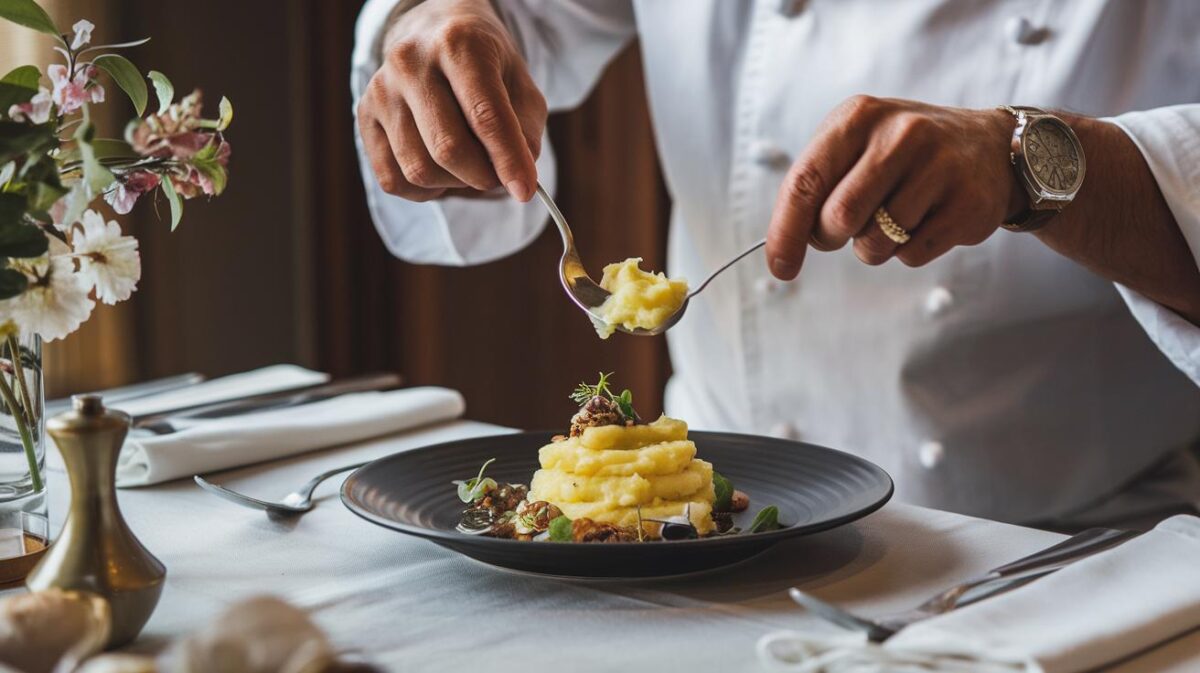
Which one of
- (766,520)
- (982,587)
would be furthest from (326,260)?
(982,587)

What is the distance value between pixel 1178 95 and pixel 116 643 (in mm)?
1402

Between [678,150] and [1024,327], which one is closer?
[1024,327]

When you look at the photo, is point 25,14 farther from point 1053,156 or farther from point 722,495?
point 1053,156

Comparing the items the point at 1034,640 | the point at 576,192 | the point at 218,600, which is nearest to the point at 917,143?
the point at 1034,640

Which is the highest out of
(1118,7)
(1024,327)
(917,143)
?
(1118,7)

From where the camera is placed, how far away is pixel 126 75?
0.92 m

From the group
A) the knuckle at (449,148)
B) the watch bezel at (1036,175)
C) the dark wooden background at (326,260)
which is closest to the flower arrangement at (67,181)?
the knuckle at (449,148)

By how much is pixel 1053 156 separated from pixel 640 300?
42 cm

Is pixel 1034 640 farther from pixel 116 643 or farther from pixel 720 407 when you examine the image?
pixel 720 407

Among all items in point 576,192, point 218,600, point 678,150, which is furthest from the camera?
point 576,192

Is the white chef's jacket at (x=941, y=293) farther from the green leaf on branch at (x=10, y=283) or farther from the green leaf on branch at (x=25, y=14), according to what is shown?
the green leaf on branch at (x=10, y=283)

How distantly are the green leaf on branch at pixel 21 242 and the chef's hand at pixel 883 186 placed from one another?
573 millimetres

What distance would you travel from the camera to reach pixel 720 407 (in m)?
1.91

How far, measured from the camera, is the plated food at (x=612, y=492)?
932 millimetres
